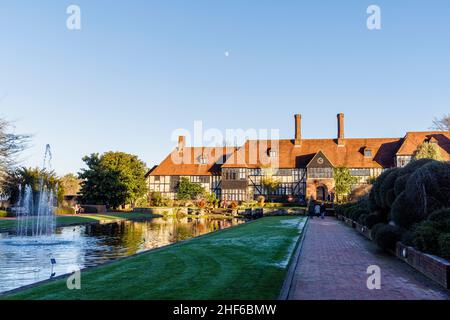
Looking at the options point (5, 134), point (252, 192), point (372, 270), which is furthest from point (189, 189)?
point (372, 270)

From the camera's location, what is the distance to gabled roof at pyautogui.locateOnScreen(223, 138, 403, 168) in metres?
58.0

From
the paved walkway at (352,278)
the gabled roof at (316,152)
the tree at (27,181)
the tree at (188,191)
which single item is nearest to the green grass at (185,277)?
the paved walkway at (352,278)

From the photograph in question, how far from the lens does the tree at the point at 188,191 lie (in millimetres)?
56781

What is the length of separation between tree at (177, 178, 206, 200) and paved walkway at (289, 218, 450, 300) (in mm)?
42232

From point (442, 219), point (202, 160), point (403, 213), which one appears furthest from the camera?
point (202, 160)

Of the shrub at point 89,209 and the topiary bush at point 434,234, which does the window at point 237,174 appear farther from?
the topiary bush at point 434,234

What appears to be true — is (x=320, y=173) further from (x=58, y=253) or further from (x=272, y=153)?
(x=58, y=253)

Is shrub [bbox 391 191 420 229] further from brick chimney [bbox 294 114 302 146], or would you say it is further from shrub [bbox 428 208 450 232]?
brick chimney [bbox 294 114 302 146]

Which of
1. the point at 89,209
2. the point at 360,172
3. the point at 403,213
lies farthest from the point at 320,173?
the point at 403,213

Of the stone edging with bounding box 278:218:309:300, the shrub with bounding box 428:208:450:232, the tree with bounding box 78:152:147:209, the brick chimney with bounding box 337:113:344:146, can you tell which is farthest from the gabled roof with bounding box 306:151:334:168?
the shrub with bounding box 428:208:450:232

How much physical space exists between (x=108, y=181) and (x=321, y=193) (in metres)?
28.3

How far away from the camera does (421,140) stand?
56.1 metres

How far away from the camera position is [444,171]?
543 inches
